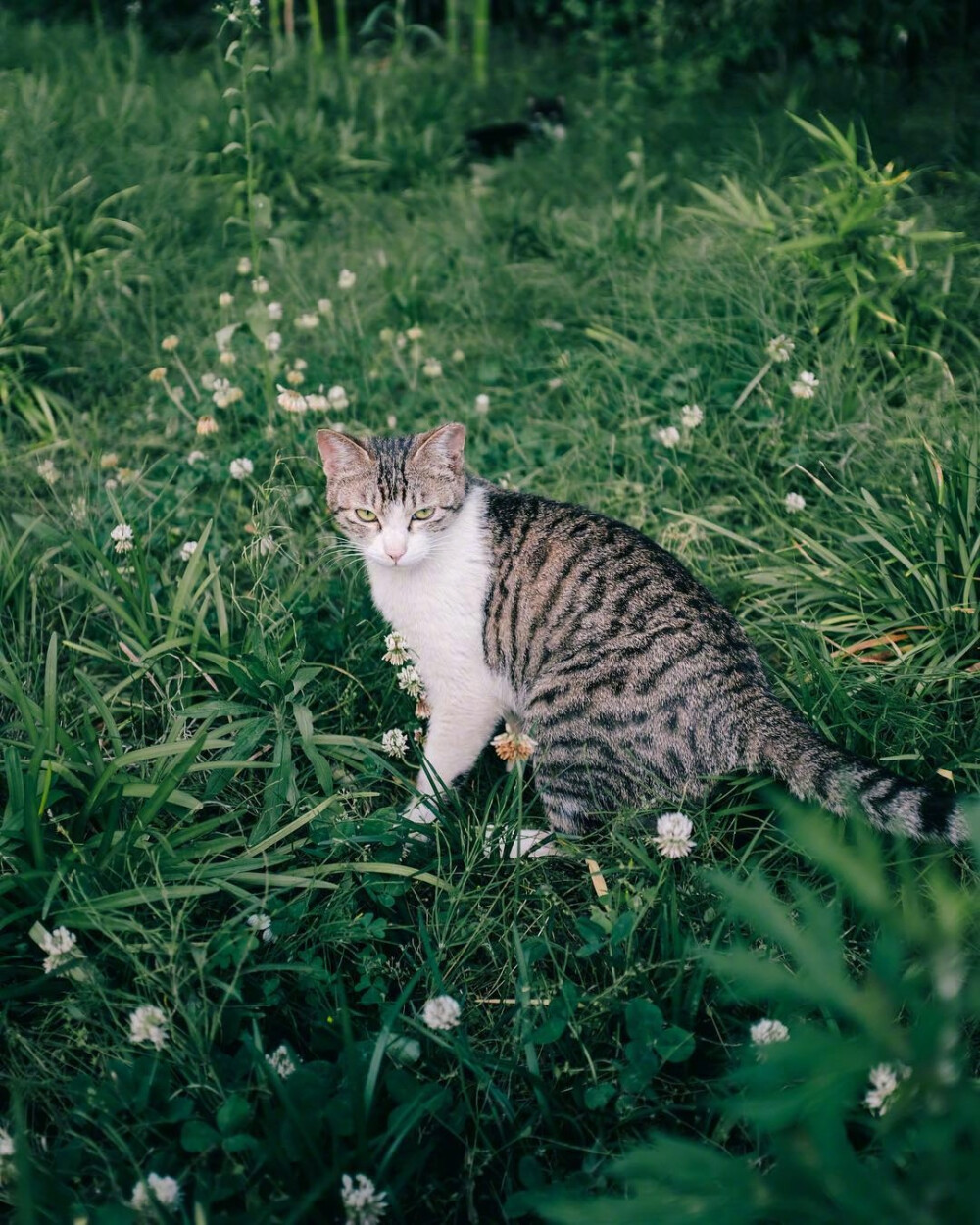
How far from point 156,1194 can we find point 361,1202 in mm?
320

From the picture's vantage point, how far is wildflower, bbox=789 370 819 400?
3270 mm

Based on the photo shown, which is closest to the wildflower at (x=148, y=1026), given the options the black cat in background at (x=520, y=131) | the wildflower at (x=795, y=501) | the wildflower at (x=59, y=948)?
the wildflower at (x=59, y=948)

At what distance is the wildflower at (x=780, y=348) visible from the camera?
3.37m

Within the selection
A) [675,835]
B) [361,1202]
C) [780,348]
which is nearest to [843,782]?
[675,835]

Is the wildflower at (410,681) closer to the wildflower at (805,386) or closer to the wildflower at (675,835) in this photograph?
the wildflower at (675,835)

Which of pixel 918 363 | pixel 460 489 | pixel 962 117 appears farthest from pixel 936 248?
pixel 460 489

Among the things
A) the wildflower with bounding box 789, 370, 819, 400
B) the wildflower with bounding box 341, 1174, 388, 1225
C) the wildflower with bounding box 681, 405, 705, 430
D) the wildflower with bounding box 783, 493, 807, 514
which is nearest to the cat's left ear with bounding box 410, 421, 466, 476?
the wildflower with bounding box 681, 405, 705, 430

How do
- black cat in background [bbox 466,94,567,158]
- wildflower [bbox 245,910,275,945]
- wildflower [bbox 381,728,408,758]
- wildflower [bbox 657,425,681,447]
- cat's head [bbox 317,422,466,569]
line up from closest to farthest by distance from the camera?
wildflower [bbox 245,910,275,945] < wildflower [bbox 381,728,408,758] < cat's head [bbox 317,422,466,569] < wildflower [bbox 657,425,681,447] < black cat in background [bbox 466,94,567,158]

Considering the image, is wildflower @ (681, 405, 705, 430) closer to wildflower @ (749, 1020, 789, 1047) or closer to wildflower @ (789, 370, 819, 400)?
wildflower @ (789, 370, 819, 400)

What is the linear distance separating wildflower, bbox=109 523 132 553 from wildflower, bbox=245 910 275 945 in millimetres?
1167

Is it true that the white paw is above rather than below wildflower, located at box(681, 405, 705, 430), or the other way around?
below

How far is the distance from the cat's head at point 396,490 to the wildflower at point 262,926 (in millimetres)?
980

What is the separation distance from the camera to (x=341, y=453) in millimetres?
2713

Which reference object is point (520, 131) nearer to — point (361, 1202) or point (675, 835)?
point (675, 835)
